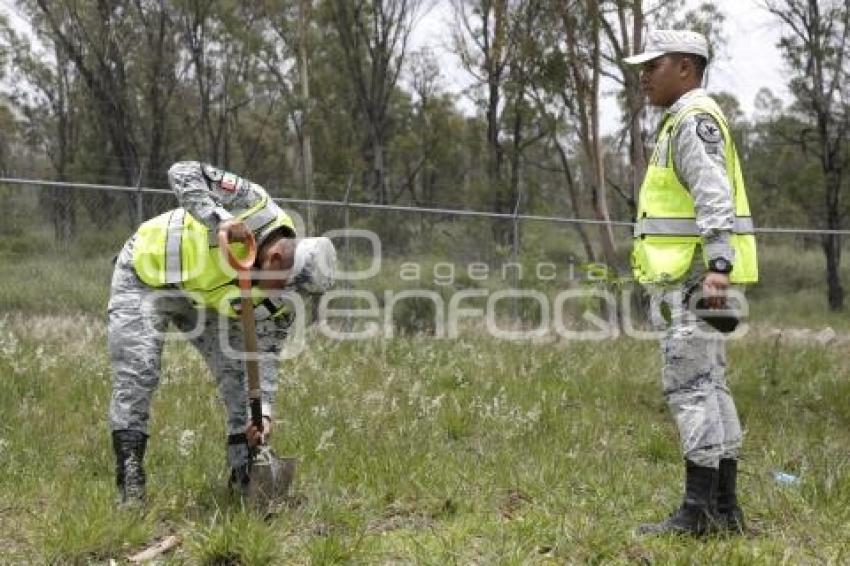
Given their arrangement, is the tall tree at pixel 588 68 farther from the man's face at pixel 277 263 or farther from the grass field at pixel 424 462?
the man's face at pixel 277 263

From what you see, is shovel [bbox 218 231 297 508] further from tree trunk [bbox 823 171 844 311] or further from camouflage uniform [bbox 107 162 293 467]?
tree trunk [bbox 823 171 844 311]

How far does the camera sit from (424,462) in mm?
4859

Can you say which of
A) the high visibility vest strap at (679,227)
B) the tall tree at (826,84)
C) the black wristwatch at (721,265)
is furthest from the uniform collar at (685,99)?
the tall tree at (826,84)

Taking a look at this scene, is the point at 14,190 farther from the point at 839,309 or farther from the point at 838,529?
the point at 839,309

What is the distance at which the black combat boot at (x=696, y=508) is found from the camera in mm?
3590

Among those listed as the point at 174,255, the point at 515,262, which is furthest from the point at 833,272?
the point at 174,255

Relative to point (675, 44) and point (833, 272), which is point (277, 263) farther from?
point (833, 272)

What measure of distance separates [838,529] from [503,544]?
1.52m

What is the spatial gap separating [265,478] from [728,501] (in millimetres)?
2119

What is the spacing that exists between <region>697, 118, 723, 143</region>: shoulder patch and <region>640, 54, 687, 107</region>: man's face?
253 millimetres

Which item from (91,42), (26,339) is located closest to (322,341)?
(26,339)

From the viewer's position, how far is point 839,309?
57.0 ft

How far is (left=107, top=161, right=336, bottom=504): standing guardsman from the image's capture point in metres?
3.77

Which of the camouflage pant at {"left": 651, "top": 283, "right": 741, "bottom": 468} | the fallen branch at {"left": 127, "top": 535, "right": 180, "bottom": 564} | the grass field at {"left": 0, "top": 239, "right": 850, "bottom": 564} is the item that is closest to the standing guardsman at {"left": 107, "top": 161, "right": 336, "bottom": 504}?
the fallen branch at {"left": 127, "top": 535, "right": 180, "bottom": 564}
